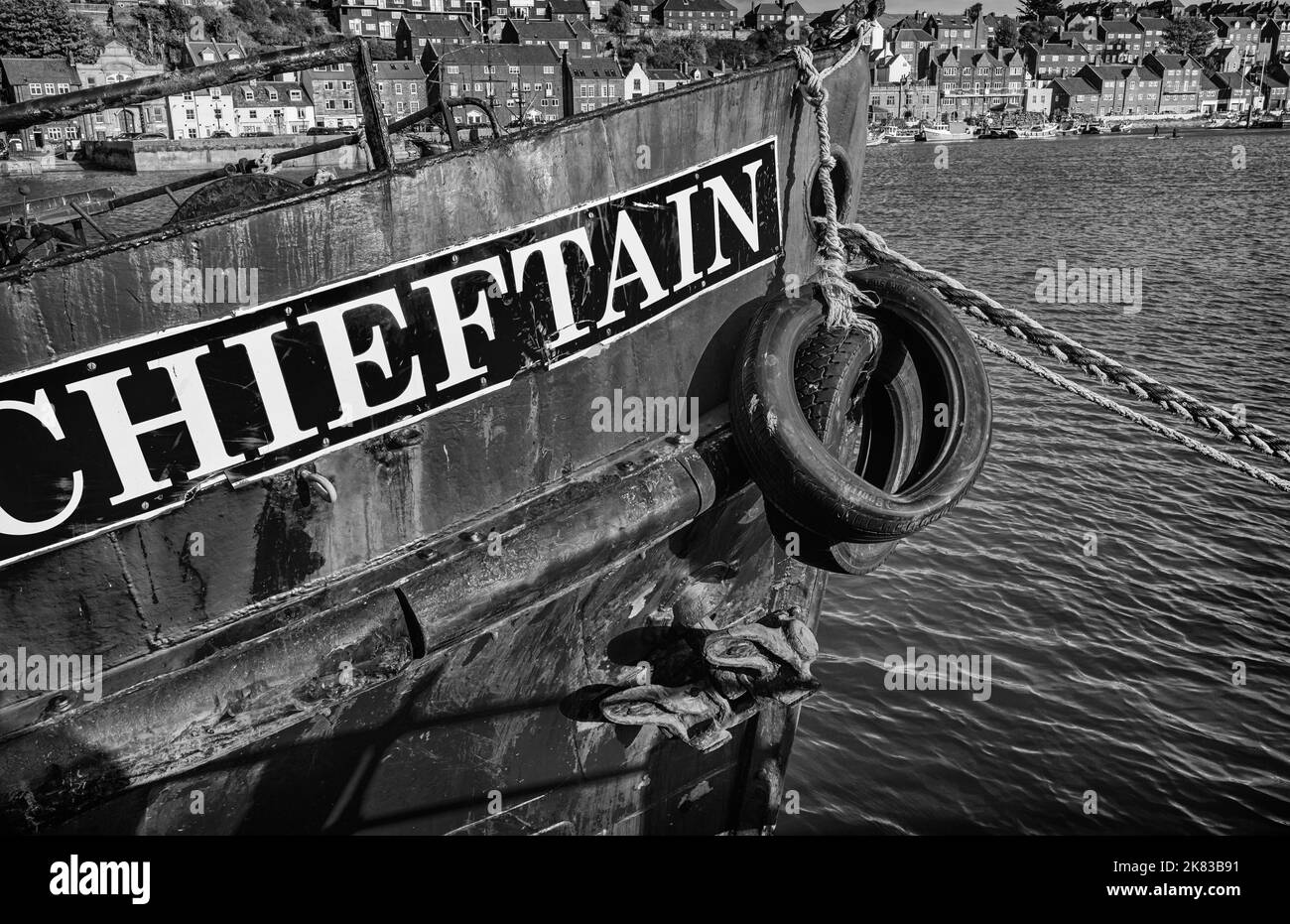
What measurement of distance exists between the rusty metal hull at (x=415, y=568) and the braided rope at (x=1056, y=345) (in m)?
0.30

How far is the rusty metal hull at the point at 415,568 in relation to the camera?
9.48 feet

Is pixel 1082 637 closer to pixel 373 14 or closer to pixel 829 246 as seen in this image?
pixel 829 246

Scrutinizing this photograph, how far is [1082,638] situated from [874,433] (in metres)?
6.07

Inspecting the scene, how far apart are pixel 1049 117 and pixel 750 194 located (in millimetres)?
140164

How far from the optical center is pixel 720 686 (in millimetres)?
4039

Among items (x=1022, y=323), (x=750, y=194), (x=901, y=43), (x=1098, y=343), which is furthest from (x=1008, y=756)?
(x=901, y=43)

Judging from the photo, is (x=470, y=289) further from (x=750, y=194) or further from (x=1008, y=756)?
(x=1008, y=756)

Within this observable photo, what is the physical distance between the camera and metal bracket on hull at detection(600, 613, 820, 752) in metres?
3.96

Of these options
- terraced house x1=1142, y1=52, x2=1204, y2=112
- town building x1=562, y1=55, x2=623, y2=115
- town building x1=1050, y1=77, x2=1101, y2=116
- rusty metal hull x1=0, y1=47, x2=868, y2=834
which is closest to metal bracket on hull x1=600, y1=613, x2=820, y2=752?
rusty metal hull x1=0, y1=47, x2=868, y2=834

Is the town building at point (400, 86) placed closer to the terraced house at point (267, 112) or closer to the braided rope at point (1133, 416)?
the terraced house at point (267, 112)

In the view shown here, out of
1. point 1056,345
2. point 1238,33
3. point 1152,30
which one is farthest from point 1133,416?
point 1238,33

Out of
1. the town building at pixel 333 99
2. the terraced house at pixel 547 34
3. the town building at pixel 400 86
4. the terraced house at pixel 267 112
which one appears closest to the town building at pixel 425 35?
the town building at pixel 400 86

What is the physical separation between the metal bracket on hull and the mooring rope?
4.51ft

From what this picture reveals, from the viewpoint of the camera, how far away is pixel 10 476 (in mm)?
2734
